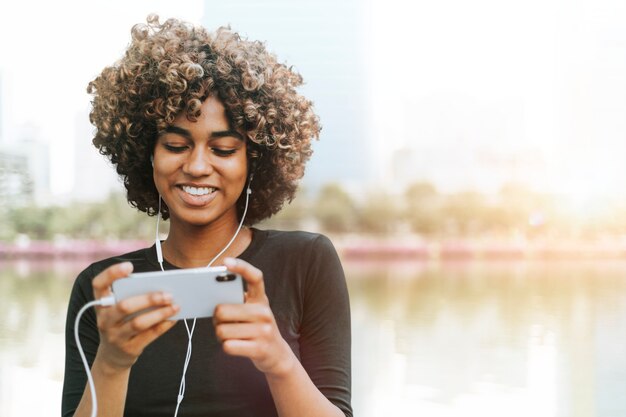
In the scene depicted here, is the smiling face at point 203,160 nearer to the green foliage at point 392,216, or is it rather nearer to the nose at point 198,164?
the nose at point 198,164

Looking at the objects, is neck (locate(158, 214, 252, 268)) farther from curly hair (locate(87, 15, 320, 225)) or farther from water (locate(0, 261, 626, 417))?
water (locate(0, 261, 626, 417))

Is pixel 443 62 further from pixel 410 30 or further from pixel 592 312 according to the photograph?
pixel 592 312

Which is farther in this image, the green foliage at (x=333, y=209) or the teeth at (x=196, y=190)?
the green foliage at (x=333, y=209)

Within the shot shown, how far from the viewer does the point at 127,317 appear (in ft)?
2.23

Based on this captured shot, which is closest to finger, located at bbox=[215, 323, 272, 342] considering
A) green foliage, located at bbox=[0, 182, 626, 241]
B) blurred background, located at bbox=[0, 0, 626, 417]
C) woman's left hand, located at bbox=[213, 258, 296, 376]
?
woman's left hand, located at bbox=[213, 258, 296, 376]

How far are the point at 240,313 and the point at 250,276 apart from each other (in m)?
0.04

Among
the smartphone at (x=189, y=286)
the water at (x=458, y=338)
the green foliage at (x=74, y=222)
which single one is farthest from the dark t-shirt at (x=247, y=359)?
the green foliage at (x=74, y=222)

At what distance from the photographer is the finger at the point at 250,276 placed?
2.19 feet

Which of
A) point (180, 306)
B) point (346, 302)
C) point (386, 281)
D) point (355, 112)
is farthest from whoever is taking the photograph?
point (386, 281)

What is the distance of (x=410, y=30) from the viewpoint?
4.24 meters

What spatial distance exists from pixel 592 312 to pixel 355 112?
195cm

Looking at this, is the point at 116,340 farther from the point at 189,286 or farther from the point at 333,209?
the point at 333,209

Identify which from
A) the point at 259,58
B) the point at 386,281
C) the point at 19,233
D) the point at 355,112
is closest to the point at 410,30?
the point at 355,112

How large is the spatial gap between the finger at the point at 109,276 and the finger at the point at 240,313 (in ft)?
0.30
